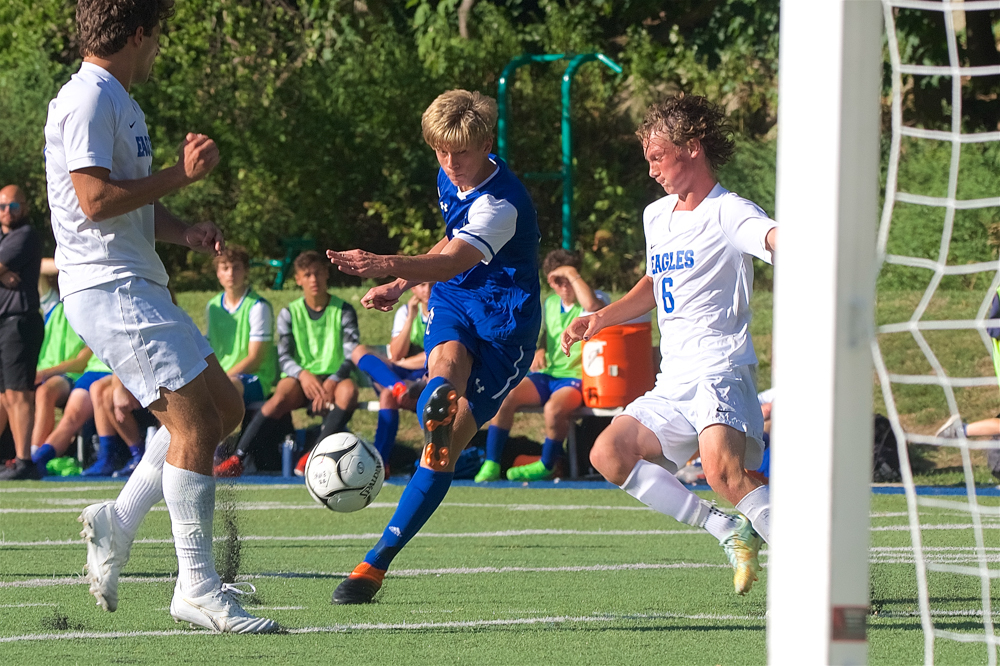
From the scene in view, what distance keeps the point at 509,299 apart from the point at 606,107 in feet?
47.3

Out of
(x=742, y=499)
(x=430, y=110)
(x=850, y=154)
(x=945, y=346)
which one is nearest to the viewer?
(x=850, y=154)

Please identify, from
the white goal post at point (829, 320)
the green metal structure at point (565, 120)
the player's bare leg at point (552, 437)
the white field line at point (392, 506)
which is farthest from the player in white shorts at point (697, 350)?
the green metal structure at point (565, 120)

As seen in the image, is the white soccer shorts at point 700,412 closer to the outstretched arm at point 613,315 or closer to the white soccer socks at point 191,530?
the outstretched arm at point 613,315

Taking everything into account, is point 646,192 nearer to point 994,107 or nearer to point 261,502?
point 994,107

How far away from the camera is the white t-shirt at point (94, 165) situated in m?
4.16

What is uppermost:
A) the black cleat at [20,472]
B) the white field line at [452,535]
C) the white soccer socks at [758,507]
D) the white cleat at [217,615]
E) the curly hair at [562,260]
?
the curly hair at [562,260]

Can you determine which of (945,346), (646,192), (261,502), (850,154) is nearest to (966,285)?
(945,346)

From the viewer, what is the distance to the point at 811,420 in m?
2.16

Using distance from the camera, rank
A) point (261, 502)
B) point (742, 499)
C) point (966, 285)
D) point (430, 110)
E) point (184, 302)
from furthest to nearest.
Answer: point (184, 302)
point (966, 285)
point (261, 502)
point (430, 110)
point (742, 499)

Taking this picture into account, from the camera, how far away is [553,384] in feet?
34.2

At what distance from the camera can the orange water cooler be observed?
9.89 metres

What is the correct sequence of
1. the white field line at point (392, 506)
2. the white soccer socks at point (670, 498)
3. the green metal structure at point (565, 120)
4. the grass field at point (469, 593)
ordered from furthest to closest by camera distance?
the green metal structure at point (565, 120), the white field line at point (392, 506), the white soccer socks at point (670, 498), the grass field at point (469, 593)

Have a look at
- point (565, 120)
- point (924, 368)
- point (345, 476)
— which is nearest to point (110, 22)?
point (345, 476)

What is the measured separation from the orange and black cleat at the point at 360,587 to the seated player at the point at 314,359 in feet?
17.5
